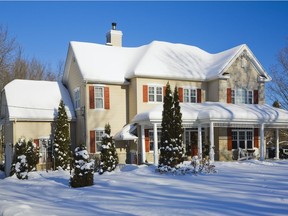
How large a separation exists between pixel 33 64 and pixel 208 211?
158ft

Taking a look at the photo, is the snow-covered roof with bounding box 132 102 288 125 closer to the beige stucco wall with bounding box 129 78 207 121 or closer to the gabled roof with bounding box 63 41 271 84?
the beige stucco wall with bounding box 129 78 207 121

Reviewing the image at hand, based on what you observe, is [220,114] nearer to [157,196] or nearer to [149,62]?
[149,62]

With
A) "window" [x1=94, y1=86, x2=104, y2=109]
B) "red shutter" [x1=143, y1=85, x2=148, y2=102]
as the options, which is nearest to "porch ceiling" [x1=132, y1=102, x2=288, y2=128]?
"red shutter" [x1=143, y1=85, x2=148, y2=102]

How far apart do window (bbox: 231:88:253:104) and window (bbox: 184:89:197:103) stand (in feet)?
9.50

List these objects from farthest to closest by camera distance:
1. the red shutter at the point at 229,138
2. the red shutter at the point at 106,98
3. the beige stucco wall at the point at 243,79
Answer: the beige stucco wall at the point at 243,79, the red shutter at the point at 229,138, the red shutter at the point at 106,98

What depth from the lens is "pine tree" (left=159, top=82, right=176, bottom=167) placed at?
656 inches

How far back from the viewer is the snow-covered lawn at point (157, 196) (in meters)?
8.57

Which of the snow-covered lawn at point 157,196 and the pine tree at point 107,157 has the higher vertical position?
the pine tree at point 107,157

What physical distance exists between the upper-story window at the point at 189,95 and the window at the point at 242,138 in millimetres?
3679

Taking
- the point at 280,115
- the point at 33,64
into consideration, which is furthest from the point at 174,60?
the point at 33,64

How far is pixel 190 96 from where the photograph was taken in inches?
1000

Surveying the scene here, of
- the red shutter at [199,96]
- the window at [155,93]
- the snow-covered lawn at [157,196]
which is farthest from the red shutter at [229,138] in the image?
the snow-covered lawn at [157,196]

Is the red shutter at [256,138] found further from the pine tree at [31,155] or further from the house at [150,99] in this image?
the pine tree at [31,155]

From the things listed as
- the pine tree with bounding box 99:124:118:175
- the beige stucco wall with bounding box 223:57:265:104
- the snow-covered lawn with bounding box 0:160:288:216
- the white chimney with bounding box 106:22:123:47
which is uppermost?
the white chimney with bounding box 106:22:123:47
